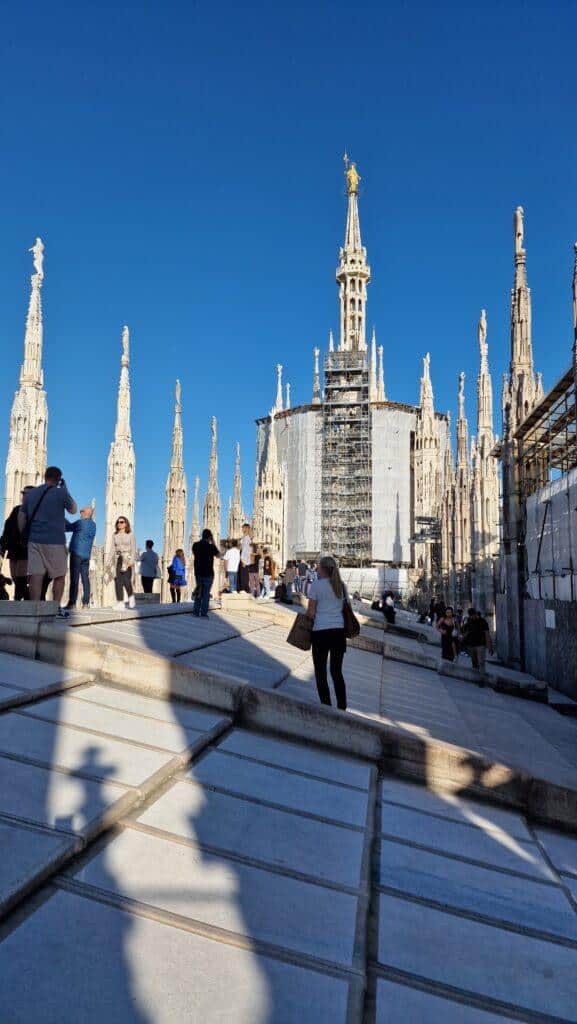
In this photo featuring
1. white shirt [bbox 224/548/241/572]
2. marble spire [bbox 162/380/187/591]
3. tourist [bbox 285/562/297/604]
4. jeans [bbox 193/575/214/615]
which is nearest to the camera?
jeans [bbox 193/575/214/615]

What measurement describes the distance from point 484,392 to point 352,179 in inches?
1800

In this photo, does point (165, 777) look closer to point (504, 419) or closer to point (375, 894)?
point (375, 894)

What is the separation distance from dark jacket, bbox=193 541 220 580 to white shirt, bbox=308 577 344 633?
188 inches

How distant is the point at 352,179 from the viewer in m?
73.2

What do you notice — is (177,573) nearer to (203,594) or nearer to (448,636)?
(203,594)

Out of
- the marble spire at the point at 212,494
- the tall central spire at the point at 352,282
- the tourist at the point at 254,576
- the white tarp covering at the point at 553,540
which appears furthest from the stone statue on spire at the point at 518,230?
the tall central spire at the point at 352,282

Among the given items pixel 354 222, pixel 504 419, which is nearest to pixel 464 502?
pixel 504 419

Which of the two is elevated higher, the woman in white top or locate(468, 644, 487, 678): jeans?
the woman in white top

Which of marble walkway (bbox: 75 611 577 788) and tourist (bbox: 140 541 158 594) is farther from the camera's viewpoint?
tourist (bbox: 140 541 158 594)

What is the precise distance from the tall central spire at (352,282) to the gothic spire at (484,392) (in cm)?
2765

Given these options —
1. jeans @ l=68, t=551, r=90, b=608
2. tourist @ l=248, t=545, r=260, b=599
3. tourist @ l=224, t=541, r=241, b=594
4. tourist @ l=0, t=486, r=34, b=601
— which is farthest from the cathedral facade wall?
tourist @ l=0, t=486, r=34, b=601

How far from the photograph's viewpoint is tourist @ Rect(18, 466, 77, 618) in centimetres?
699

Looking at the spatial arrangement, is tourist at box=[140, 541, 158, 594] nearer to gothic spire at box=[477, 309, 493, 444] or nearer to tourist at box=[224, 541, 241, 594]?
tourist at box=[224, 541, 241, 594]

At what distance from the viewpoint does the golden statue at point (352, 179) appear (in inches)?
2857
